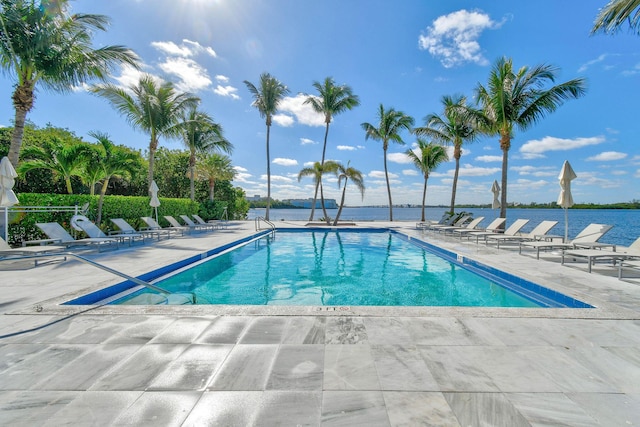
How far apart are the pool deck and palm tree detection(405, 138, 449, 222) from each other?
19085 millimetres

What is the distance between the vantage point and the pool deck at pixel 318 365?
1.76m

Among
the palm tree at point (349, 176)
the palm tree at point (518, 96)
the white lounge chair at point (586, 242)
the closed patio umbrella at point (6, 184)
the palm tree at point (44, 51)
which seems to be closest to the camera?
the closed patio umbrella at point (6, 184)

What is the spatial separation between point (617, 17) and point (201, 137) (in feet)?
63.8

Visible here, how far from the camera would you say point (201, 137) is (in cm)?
1902

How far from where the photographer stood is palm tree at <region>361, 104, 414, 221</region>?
21.8 metres

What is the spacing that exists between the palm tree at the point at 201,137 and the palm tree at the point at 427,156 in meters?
14.4

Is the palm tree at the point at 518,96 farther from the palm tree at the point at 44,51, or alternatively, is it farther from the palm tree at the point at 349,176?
the palm tree at the point at 44,51

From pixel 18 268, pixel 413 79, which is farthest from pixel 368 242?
pixel 18 268

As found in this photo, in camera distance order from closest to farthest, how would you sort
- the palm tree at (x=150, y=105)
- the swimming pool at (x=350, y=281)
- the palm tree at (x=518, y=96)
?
the swimming pool at (x=350, y=281) → the palm tree at (x=518, y=96) → the palm tree at (x=150, y=105)

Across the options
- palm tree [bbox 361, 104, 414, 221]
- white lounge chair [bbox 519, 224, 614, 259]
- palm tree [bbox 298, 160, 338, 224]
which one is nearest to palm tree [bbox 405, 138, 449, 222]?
palm tree [bbox 361, 104, 414, 221]

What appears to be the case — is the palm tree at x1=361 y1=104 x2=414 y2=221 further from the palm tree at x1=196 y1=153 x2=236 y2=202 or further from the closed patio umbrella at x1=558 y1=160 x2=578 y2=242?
the closed patio umbrella at x1=558 y1=160 x2=578 y2=242

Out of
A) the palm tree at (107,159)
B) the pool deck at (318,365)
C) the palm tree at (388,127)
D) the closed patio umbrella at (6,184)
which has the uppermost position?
the palm tree at (388,127)

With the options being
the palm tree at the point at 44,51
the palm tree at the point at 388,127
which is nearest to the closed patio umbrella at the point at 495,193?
the palm tree at the point at 388,127

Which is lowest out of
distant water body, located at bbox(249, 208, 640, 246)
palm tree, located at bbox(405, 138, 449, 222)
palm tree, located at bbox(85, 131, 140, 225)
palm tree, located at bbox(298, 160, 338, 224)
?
distant water body, located at bbox(249, 208, 640, 246)
